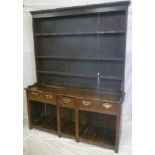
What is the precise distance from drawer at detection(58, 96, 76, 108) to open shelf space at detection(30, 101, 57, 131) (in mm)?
491

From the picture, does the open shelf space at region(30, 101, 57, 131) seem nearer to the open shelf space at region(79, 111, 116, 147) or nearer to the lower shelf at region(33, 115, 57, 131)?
the lower shelf at region(33, 115, 57, 131)

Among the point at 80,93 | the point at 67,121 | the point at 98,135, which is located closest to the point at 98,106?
the point at 80,93

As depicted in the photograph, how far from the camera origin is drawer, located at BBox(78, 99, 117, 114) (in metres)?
1.90

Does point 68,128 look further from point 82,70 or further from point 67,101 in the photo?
point 82,70

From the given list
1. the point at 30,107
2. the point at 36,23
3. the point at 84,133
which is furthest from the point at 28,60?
the point at 84,133

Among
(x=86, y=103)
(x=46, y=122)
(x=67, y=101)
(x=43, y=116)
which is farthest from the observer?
(x=43, y=116)

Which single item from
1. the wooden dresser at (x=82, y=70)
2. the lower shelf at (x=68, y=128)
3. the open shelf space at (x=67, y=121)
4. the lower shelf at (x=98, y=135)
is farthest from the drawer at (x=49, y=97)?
the lower shelf at (x=98, y=135)

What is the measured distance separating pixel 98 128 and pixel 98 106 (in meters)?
0.61

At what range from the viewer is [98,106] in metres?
1.97

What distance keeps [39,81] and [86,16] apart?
49.4 inches

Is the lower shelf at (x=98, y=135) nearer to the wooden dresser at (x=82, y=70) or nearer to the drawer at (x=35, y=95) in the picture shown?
the wooden dresser at (x=82, y=70)

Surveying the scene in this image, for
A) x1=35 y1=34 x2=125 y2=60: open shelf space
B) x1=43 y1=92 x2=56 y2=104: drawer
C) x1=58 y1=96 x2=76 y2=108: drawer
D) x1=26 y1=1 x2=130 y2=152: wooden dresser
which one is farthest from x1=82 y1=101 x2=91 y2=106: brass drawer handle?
x1=35 y1=34 x2=125 y2=60: open shelf space

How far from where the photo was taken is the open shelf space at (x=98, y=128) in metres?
2.18
